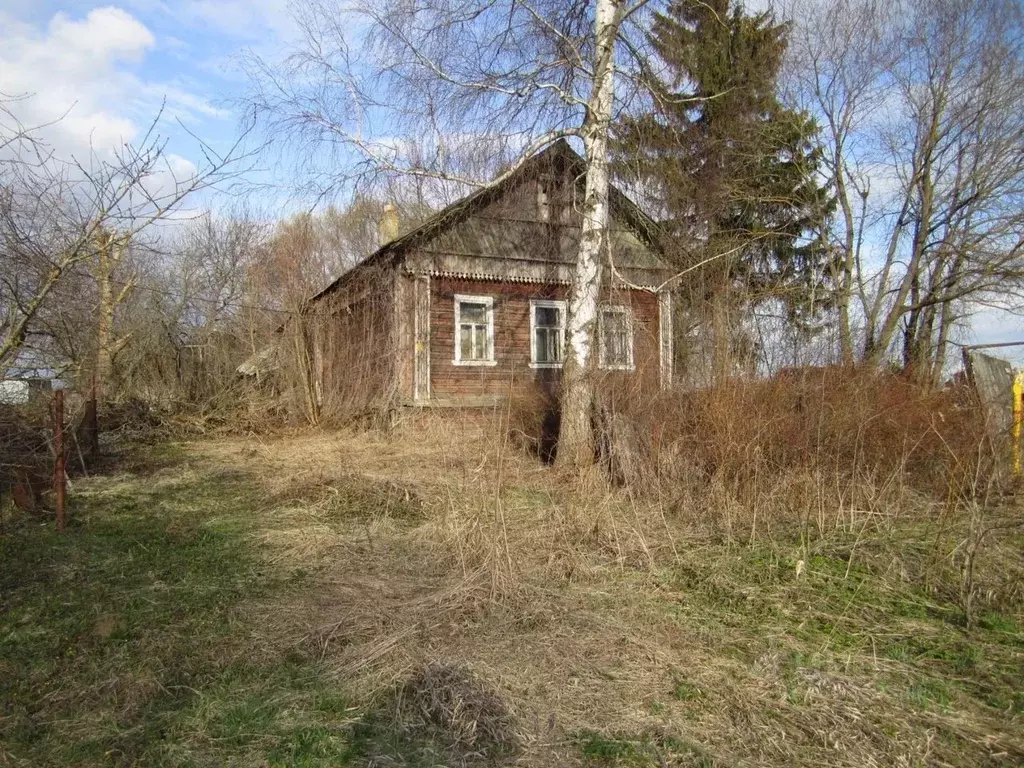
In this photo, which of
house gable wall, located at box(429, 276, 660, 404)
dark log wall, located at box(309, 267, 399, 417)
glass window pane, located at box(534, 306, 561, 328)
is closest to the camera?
house gable wall, located at box(429, 276, 660, 404)

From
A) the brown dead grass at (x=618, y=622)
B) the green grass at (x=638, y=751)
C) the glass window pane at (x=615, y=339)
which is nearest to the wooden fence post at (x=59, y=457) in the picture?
the brown dead grass at (x=618, y=622)

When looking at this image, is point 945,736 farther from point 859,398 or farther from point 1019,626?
point 859,398

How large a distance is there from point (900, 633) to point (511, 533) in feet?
9.72

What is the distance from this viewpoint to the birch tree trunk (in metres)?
9.60

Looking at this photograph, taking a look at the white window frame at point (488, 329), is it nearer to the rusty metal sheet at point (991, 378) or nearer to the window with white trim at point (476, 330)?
the window with white trim at point (476, 330)

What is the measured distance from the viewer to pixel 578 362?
9703 mm

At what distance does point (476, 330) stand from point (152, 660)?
12.4 metres

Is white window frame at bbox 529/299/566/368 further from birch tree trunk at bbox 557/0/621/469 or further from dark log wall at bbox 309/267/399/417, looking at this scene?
birch tree trunk at bbox 557/0/621/469

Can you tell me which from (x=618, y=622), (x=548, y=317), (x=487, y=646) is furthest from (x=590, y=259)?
(x=548, y=317)

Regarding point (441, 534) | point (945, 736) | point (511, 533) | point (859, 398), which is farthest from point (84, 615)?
point (859, 398)

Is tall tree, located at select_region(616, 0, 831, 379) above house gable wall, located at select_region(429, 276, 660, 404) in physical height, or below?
above

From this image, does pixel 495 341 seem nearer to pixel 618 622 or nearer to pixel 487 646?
pixel 618 622

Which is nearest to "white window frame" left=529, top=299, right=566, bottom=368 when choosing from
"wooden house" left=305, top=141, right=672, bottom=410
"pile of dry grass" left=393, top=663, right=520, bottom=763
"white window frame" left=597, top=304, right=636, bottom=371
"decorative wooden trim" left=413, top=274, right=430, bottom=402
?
"wooden house" left=305, top=141, right=672, bottom=410

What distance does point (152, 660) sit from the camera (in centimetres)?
396
